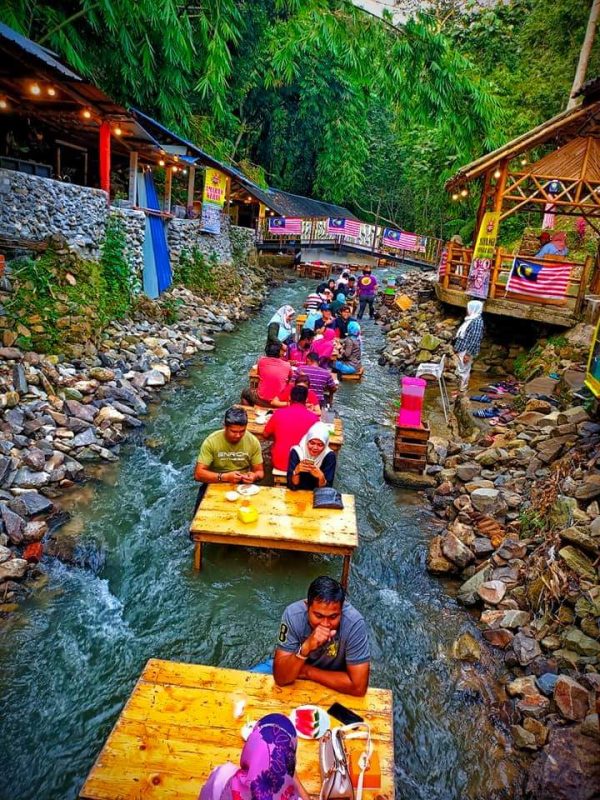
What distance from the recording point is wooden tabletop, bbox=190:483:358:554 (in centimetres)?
476

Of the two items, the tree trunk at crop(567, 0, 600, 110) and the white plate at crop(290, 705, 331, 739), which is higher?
the tree trunk at crop(567, 0, 600, 110)

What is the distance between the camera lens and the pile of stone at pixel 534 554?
416cm

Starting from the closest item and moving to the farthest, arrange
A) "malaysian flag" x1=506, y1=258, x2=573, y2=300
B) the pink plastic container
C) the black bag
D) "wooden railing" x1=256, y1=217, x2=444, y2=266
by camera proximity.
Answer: the black bag → the pink plastic container → "malaysian flag" x1=506, y1=258, x2=573, y2=300 → "wooden railing" x1=256, y1=217, x2=444, y2=266

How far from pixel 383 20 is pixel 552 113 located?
63.8 feet

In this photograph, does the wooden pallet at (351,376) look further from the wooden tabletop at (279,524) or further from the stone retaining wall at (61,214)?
the wooden tabletop at (279,524)

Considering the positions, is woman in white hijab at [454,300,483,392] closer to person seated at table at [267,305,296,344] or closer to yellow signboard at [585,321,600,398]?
person seated at table at [267,305,296,344]

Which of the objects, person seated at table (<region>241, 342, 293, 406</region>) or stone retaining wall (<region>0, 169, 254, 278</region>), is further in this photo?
stone retaining wall (<region>0, 169, 254, 278</region>)

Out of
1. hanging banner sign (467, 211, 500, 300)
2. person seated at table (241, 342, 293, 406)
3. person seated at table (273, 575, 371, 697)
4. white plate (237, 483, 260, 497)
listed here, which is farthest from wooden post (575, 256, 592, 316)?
person seated at table (273, 575, 371, 697)

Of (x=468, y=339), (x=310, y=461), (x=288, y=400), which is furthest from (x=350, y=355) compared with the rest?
(x=310, y=461)

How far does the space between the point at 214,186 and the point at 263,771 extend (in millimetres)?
22935

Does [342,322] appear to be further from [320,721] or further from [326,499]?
[320,721]

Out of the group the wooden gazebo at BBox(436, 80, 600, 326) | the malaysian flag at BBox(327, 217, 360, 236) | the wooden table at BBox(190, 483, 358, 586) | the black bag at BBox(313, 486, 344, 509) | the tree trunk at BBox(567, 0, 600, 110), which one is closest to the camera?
the wooden table at BBox(190, 483, 358, 586)

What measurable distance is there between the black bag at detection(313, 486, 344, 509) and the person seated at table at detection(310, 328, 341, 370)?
5.69m

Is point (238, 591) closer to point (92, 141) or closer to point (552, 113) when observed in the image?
point (92, 141)
